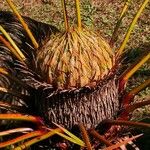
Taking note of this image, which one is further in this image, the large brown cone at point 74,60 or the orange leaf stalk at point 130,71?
the orange leaf stalk at point 130,71

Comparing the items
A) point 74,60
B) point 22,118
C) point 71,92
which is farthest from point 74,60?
point 22,118

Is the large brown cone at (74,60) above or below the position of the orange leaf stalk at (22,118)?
above

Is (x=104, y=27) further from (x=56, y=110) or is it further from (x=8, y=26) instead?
(x=56, y=110)

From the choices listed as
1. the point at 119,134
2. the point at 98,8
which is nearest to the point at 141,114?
the point at 119,134

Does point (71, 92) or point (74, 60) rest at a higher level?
point (74, 60)

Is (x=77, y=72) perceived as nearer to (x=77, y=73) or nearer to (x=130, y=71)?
(x=77, y=73)

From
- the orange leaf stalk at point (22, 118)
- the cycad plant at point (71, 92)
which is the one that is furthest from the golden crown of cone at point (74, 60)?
the orange leaf stalk at point (22, 118)

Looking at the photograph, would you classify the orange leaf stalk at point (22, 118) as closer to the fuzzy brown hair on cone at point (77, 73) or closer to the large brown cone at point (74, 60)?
the fuzzy brown hair on cone at point (77, 73)

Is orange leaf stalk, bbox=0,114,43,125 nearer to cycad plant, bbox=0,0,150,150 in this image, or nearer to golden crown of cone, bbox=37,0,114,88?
cycad plant, bbox=0,0,150,150
